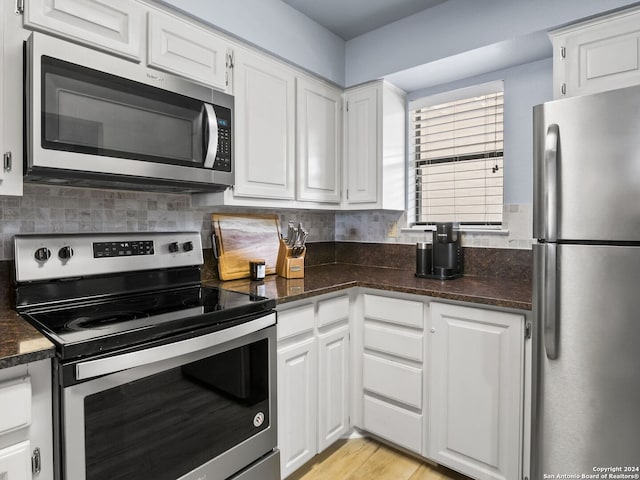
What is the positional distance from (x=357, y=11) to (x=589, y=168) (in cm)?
151

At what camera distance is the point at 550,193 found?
1.33 meters

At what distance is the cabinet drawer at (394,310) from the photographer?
189 centimetres

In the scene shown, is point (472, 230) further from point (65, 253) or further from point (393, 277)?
point (65, 253)

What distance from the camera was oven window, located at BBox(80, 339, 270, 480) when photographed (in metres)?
1.12

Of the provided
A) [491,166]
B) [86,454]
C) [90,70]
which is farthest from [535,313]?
[90,70]

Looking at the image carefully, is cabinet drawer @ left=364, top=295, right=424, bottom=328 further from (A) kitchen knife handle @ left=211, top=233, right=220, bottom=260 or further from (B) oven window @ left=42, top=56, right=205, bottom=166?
(B) oven window @ left=42, top=56, right=205, bottom=166

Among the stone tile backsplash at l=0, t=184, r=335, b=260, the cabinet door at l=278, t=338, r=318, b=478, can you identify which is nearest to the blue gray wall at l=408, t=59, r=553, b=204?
the cabinet door at l=278, t=338, r=318, b=478

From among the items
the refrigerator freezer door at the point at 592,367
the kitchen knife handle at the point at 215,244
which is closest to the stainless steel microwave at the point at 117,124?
the kitchen knife handle at the point at 215,244

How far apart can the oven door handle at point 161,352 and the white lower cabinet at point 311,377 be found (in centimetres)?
27

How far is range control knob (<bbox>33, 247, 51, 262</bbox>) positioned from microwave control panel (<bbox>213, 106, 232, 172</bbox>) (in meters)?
0.70

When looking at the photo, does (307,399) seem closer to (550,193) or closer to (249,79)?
(550,193)

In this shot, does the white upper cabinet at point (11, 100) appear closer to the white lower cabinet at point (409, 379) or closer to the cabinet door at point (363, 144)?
the white lower cabinet at point (409, 379)

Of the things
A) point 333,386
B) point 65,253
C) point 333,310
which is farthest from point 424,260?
point 65,253

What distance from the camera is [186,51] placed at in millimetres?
1652
